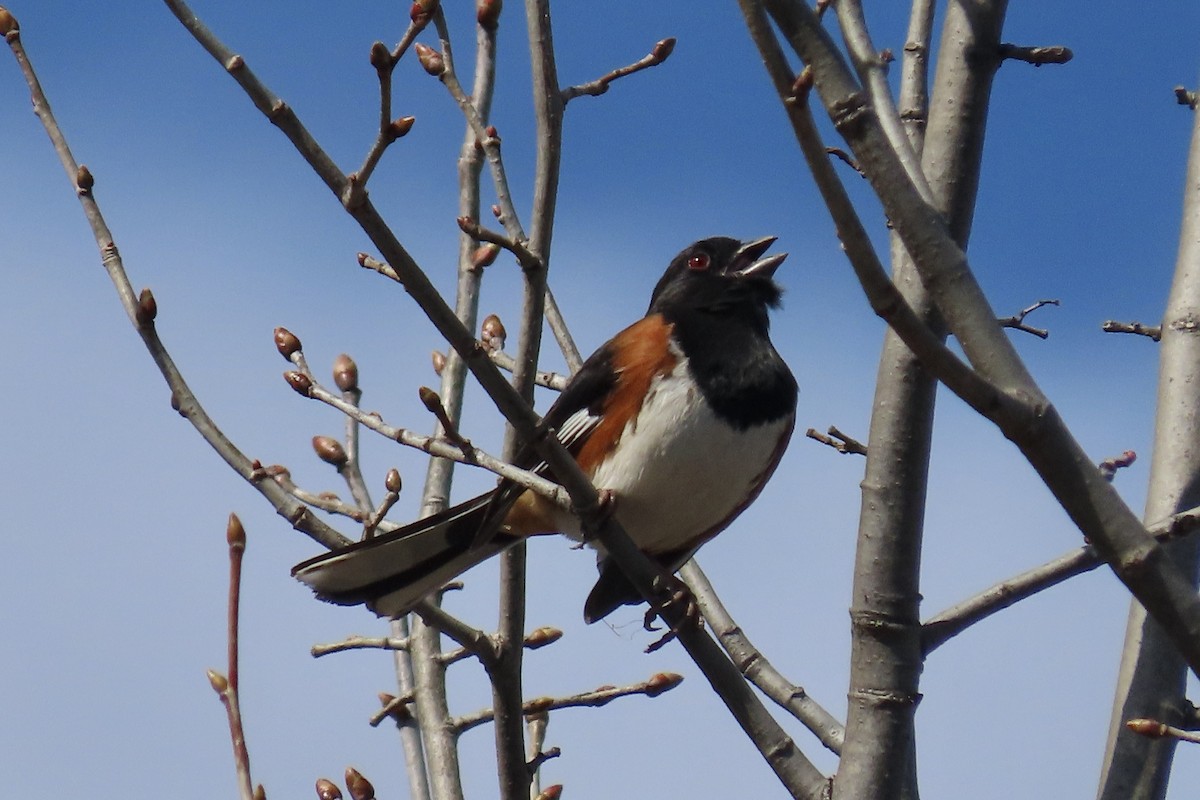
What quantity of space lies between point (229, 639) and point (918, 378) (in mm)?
1603

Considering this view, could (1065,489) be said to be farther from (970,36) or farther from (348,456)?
(348,456)

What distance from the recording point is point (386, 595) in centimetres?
364

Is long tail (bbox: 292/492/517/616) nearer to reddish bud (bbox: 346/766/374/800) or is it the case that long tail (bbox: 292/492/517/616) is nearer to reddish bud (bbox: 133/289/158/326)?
reddish bud (bbox: 346/766/374/800)

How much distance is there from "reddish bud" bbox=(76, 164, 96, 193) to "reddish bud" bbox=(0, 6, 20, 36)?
39 cm

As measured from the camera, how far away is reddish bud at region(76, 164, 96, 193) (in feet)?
9.30

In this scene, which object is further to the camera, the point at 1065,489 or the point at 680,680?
the point at 680,680

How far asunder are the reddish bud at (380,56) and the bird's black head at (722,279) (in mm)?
2111

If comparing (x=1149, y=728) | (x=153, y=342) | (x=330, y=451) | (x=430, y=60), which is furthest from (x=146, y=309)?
(x=1149, y=728)

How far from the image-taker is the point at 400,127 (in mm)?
2375

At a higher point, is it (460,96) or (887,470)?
(460,96)

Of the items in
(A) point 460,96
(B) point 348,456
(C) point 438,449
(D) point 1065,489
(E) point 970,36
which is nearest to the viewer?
(D) point 1065,489

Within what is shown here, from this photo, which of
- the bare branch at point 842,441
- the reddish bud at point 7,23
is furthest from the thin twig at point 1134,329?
the reddish bud at point 7,23

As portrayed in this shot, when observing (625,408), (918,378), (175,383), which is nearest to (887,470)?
(918,378)

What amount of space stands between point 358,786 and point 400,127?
171cm
